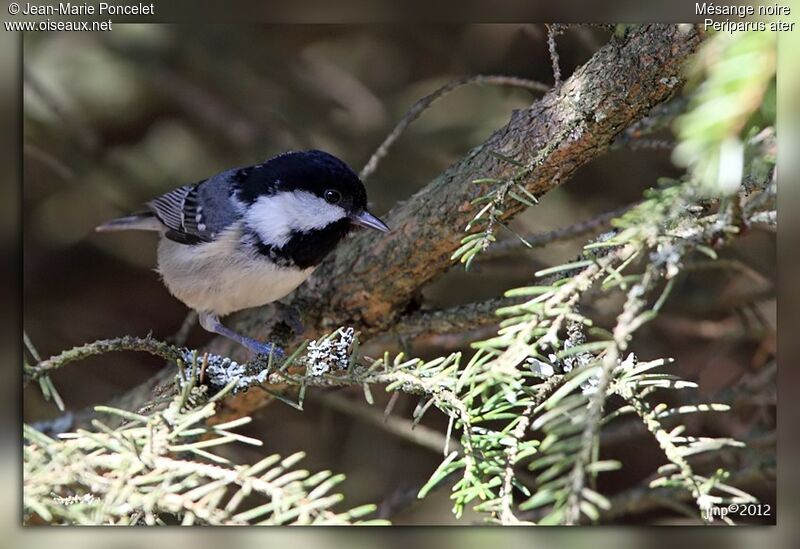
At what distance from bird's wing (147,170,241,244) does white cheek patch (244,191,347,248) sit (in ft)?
0.15

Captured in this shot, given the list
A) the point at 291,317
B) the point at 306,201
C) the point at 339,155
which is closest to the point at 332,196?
the point at 306,201

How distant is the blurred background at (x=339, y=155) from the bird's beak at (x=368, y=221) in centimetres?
18

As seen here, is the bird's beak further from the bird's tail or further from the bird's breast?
the bird's tail

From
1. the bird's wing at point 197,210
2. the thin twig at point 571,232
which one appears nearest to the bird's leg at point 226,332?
the bird's wing at point 197,210

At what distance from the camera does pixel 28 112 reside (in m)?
1.08

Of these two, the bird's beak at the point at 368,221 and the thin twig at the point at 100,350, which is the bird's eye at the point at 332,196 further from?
the thin twig at the point at 100,350

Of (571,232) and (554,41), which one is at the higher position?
(554,41)

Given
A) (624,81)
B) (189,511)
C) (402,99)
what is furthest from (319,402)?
(624,81)

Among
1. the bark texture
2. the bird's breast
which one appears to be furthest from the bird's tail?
the bark texture

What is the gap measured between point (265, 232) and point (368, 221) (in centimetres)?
17

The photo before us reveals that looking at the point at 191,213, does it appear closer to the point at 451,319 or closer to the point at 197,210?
the point at 197,210

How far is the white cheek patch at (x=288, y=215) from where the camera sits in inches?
42.4

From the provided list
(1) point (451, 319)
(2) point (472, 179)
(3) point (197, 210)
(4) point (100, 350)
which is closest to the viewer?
(4) point (100, 350)

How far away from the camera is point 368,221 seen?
3.40ft
